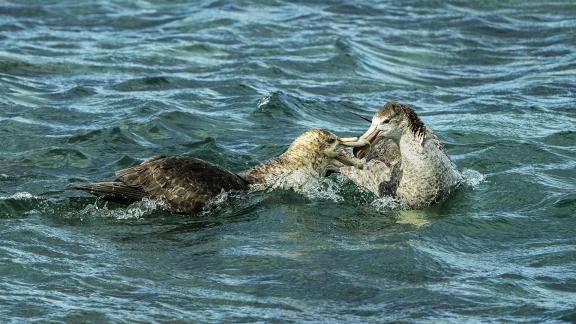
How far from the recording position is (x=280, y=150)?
13.8 meters

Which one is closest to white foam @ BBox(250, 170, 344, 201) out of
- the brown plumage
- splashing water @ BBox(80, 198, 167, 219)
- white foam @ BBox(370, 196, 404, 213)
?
white foam @ BBox(370, 196, 404, 213)

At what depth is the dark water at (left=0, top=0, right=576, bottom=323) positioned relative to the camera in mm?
8852

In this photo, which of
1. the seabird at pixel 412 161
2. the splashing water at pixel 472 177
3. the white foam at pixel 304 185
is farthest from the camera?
the splashing water at pixel 472 177

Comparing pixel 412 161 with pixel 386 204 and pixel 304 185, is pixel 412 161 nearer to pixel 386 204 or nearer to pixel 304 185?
pixel 386 204

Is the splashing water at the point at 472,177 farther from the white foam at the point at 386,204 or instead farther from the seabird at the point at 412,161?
the white foam at the point at 386,204

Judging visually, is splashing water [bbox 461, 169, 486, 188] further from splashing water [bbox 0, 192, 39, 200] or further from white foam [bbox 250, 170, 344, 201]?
splashing water [bbox 0, 192, 39, 200]

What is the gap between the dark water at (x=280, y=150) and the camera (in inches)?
348

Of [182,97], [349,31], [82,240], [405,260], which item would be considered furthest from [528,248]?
[349,31]

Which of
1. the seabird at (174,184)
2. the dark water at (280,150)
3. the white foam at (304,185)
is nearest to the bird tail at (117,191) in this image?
the seabird at (174,184)

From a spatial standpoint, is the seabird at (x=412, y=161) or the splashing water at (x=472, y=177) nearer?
the seabird at (x=412, y=161)

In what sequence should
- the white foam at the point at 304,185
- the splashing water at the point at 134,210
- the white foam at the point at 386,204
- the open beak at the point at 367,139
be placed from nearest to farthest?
1. the splashing water at the point at 134,210
2. the white foam at the point at 386,204
3. the open beak at the point at 367,139
4. the white foam at the point at 304,185

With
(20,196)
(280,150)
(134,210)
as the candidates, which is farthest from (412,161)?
(20,196)

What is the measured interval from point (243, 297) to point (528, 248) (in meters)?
2.77

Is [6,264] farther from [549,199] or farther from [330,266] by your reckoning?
[549,199]
